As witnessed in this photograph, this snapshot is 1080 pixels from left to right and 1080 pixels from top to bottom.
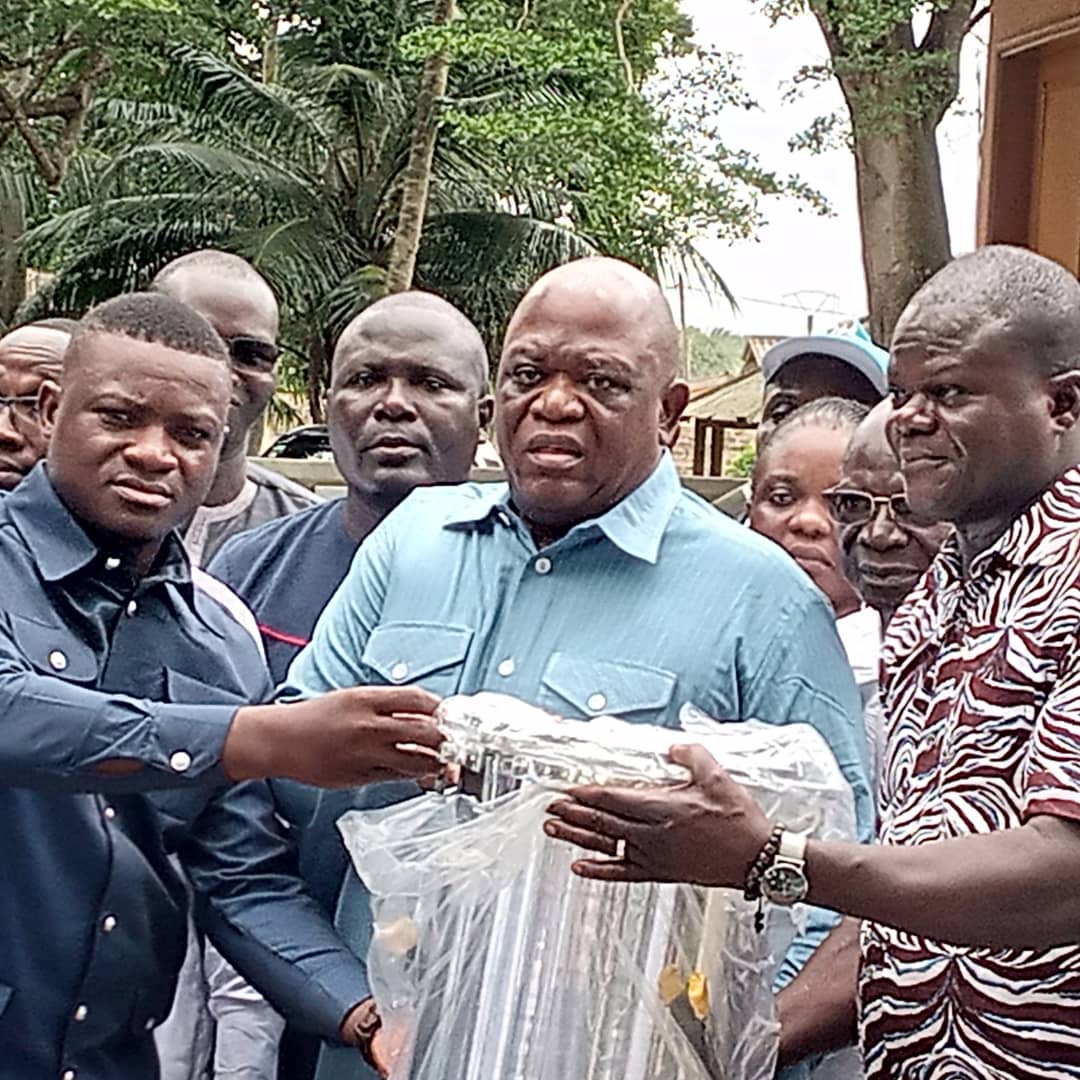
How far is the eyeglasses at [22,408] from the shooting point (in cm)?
331

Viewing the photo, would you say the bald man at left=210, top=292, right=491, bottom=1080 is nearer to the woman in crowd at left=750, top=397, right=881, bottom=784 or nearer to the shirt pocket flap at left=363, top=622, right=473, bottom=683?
the woman in crowd at left=750, top=397, right=881, bottom=784

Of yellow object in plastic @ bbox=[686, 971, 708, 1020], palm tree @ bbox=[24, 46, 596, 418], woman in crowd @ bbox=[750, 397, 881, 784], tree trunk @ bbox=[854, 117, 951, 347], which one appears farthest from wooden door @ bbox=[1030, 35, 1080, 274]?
palm tree @ bbox=[24, 46, 596, 418]

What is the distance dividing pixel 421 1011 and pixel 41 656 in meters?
0.66

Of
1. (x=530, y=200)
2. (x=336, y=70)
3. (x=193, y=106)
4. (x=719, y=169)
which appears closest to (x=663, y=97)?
(x=719, y=169)

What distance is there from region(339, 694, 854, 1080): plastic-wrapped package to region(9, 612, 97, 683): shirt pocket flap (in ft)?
1.61

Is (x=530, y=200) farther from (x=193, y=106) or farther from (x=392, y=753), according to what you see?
(x=392, y=753)

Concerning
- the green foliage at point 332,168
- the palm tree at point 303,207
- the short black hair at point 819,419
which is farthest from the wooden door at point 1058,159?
the palm tree at point 303,207

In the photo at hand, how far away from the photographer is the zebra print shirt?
1.83m

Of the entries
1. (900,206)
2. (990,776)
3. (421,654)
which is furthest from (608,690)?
(900,206)

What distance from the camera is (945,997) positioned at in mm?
1938

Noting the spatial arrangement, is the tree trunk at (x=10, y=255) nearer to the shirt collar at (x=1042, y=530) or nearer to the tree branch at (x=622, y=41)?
the tree branch at (x=622, y=41)

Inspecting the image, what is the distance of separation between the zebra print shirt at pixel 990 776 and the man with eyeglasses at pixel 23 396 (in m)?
1.89

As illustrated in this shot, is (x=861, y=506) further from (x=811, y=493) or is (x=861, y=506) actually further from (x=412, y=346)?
(x=412, y=346)

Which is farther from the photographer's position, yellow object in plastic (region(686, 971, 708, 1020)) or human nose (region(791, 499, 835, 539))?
human nose (region(791, 499, 835, 539))
